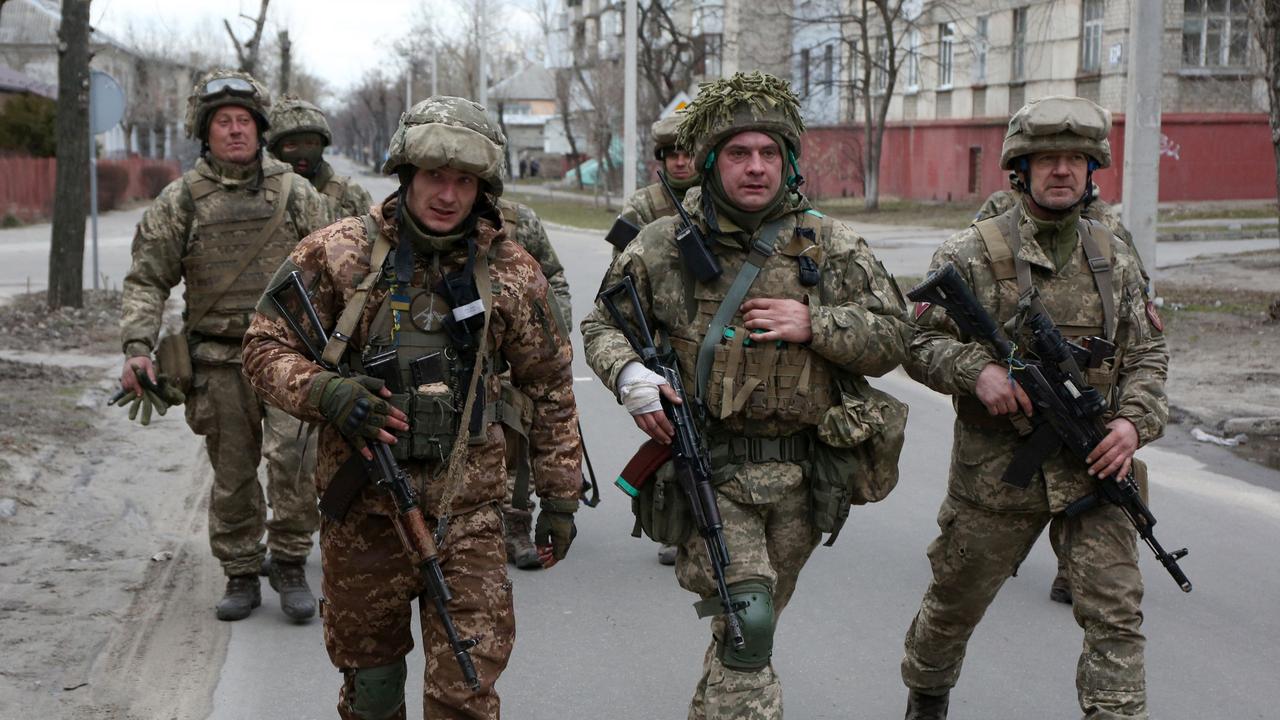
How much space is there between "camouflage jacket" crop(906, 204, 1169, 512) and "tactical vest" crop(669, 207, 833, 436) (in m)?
0.50

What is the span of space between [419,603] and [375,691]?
10.5 inches

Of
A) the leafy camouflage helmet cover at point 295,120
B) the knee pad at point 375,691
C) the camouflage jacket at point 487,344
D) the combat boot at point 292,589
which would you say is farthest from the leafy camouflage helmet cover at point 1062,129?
the leafy camouflage helmet cover at point 295,120

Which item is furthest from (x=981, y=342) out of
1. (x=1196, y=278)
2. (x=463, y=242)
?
(x=1196, y=278)

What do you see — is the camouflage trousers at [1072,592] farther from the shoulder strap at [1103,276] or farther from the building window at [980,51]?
the building window at [980,51]

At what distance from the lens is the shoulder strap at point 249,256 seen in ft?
19.2

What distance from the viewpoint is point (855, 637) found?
5.76m

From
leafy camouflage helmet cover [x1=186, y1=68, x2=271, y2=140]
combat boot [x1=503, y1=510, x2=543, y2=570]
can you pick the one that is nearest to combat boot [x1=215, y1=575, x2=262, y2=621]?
combat boot [x1=503, y1=510, x2=543, y2=570]

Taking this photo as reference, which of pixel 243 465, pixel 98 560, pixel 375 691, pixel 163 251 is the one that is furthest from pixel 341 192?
pixel 375 691

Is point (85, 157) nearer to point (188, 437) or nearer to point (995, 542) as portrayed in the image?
point (188, 437)

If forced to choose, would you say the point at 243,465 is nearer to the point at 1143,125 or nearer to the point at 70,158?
the point at 1143,125

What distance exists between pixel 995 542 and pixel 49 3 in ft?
253

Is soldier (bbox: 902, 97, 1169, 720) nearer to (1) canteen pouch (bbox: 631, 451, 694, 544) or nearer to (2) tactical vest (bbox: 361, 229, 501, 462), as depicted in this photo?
(1) canteen pouch (bbox: 631, 451, 694, 544)

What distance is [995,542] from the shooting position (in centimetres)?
444

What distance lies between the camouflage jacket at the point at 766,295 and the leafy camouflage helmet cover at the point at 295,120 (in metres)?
3.20
